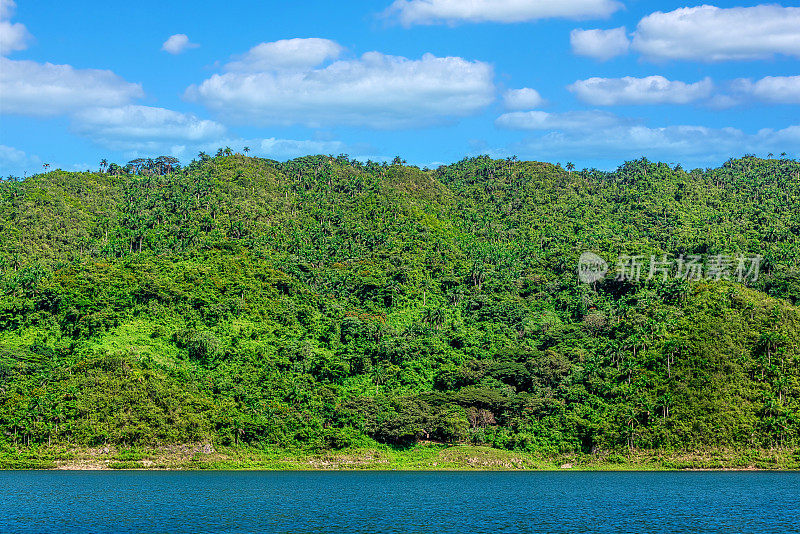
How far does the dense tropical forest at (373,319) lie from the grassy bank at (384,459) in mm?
1239

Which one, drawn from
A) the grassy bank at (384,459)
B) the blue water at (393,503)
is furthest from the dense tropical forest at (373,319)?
the blue water at (393,503)

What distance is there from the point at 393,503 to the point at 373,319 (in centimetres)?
5562

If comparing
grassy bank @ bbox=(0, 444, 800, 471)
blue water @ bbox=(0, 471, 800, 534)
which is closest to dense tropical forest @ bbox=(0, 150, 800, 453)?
grassy bank @ bbox=(0, 444, 800, 471)

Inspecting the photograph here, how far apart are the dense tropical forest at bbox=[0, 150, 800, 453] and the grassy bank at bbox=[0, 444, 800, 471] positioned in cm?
124

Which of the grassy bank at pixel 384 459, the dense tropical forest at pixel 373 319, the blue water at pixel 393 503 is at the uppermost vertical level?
the dense tropical forest at pixel 373 319

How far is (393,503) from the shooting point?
54750mm

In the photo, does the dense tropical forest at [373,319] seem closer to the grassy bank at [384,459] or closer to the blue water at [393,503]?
the grassy bank at [384,459]

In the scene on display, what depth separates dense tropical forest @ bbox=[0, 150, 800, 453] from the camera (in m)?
87.9

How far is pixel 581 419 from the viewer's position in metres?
89.8

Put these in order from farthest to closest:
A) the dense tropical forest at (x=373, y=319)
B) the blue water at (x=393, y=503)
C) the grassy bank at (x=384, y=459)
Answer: the dense tropical forest at (x=373, y=319) → the grassy bank at (x=384, y=459) → the blue water at (x=393, y=503)

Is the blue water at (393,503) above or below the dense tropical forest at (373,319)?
below

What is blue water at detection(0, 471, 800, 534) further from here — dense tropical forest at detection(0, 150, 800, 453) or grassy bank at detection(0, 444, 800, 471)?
dense tropical forest at detection(0, 150, 800, 453)

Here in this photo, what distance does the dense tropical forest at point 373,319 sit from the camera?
289 feet

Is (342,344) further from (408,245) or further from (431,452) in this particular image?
(408,245)
